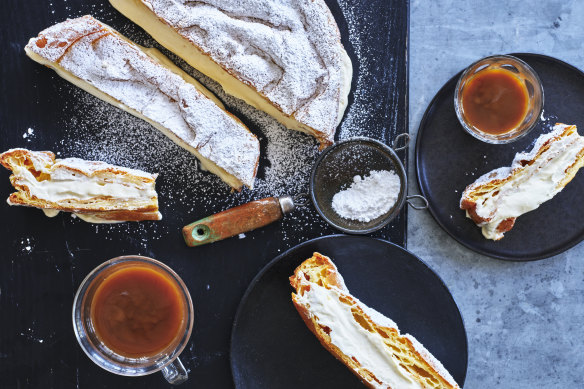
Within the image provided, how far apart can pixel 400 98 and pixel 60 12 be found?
1.65 metres

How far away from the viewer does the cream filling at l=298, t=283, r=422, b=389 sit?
2.16 m

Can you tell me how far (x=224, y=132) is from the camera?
237cm

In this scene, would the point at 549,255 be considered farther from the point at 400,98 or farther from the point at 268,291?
the point at 268,291

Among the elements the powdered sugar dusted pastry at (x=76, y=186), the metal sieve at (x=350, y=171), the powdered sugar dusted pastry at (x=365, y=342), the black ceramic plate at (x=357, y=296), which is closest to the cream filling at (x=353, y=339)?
the powdered sugar dusted pastry at (x=365, y=342)

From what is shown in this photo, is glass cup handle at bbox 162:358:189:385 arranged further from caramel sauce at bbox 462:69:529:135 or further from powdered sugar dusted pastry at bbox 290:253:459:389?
caramel sauce at bbox 462:69:529:135

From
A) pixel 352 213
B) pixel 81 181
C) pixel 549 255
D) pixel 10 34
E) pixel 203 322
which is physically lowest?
pixel 203 322

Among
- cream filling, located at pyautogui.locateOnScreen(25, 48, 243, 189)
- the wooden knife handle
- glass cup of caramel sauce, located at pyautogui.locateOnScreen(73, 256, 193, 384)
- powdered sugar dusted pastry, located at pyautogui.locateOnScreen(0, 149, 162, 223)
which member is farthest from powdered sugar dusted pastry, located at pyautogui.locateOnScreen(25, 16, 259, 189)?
glass cup of caramel sauce, located at pyautogui.locateOnScreen(73, 256, 193, 384)

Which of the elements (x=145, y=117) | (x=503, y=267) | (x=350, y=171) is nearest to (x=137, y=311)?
(x=145, y=117)

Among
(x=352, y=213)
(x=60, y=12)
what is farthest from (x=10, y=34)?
(x=352, y=213)

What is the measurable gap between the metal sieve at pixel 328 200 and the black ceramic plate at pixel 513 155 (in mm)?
126

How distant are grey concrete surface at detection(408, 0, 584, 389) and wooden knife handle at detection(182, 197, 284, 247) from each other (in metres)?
0.68

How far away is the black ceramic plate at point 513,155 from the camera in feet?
8.22

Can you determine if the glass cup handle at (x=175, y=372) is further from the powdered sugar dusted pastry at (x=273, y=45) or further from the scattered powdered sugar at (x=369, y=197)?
the powdered sugar dusted pastry at (x=273, y=45)

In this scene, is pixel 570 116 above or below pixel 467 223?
above
